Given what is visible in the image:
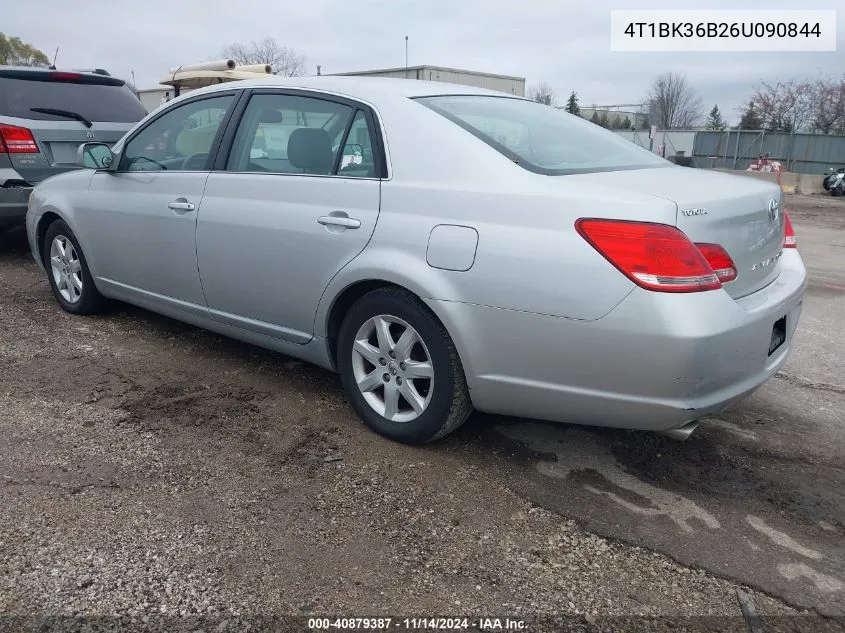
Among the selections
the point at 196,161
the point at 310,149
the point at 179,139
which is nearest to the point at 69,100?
the point at 179,139

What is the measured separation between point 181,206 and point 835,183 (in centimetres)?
2332

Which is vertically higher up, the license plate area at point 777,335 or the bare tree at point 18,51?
the bare tree at point 18,51

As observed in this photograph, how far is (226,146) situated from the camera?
3.75 m

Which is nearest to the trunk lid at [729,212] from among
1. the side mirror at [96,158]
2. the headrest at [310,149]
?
the headrest at [310,149]

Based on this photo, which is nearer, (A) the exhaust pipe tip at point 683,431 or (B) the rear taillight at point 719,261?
(B) the rear taillight at point 719,261

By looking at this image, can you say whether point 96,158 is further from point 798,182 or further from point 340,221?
point 798,182

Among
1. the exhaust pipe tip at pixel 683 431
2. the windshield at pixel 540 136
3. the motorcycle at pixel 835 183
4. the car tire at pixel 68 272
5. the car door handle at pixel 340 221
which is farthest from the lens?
the motorcycle at pixel 835 183

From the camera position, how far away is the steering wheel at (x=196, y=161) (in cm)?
387

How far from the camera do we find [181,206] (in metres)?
3.84

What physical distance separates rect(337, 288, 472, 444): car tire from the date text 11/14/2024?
0.99m

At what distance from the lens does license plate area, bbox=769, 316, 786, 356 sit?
9.20 feet

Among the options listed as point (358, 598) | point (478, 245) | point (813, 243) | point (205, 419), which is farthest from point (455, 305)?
point (813, 243)

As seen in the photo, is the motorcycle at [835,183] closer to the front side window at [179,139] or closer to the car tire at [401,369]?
the front side window at [179,139]

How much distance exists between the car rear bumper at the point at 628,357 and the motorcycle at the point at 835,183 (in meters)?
22.6
